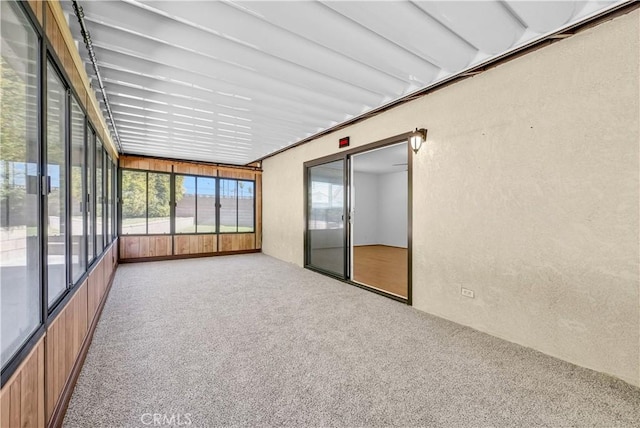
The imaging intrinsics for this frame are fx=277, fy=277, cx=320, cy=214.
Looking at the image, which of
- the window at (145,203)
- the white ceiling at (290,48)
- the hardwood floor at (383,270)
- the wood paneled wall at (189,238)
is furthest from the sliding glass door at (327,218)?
the window at (145,203)

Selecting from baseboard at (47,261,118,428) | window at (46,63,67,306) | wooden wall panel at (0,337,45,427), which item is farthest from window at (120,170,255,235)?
wooden wall panel at (0,337,45,427)

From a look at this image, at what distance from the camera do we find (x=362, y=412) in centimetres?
174

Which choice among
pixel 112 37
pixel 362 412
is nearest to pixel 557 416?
pixel 362 412

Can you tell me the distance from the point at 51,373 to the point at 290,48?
9.38ft

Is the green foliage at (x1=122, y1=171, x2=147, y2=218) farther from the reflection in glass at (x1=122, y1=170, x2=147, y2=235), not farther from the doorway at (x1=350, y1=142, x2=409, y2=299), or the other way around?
the doorway at (x1=350, y1=142, x2=409, y2=299)

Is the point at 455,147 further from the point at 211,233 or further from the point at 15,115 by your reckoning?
the point at 211,233

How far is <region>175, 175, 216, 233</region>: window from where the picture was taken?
7195mm

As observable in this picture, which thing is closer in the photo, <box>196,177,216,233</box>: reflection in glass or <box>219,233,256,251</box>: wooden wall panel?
<box>196,177,216,233</box>: reflection in glass

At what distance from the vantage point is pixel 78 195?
2521 millimetres

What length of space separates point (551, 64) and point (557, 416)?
2.70 metres

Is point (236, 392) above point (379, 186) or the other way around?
the other way around

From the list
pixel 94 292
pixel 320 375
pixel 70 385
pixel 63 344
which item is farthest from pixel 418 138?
pixel 94 292

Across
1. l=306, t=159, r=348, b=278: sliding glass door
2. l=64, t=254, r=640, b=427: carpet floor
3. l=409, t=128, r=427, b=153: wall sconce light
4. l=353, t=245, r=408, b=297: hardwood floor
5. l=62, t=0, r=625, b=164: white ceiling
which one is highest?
l=62, t=0, r=625, b=164: white ceiling

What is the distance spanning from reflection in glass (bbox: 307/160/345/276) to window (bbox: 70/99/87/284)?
3.49 meters
